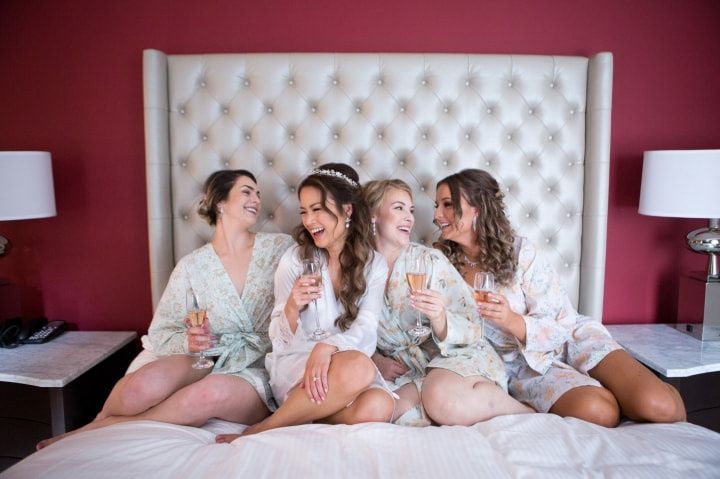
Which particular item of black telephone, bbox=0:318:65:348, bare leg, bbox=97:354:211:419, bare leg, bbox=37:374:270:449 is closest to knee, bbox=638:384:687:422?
bare leg, bbox=37:374:270:449

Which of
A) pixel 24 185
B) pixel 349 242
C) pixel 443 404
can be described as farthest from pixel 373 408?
pixel 24 185

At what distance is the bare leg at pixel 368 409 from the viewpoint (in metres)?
1.79

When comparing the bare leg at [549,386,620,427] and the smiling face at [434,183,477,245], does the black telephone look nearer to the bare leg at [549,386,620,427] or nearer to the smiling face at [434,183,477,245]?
the smiling face at [434,183,477,245]

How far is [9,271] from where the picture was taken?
Answer: 116 inches

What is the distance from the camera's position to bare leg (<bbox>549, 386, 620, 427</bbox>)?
1839 millimetres

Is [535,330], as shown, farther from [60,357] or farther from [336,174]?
[60,357]

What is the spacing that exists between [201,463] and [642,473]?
1283 mm

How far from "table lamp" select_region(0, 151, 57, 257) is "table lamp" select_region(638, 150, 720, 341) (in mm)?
3112

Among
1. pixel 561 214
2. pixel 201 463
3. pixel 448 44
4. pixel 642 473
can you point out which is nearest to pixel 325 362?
pixel 201 463

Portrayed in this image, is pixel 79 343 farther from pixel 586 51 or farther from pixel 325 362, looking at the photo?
pixel 586 51

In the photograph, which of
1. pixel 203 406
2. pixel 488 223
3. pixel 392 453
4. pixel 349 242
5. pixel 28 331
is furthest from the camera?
pixel 28 331

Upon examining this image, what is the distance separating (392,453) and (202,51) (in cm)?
234

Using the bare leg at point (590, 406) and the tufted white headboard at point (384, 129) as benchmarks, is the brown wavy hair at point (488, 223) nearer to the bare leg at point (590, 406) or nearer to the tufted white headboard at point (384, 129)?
the tufted white headboard at point (384, 129)

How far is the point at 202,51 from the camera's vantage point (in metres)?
2.78
